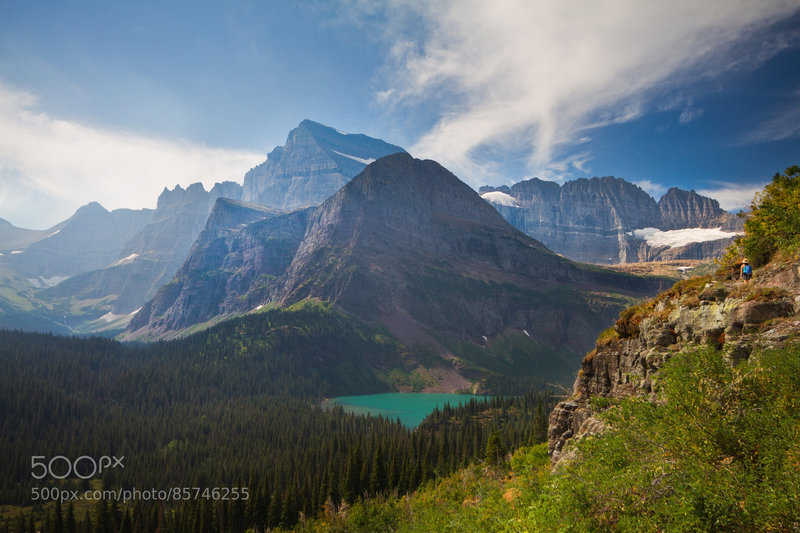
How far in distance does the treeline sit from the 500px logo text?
1.47 metres

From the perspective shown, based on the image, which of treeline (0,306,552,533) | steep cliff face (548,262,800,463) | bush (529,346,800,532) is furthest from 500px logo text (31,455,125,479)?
bush (529,346,800,532)

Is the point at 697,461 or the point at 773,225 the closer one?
the point at 697,461

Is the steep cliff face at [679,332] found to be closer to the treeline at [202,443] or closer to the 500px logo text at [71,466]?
the treeline at [202,443]

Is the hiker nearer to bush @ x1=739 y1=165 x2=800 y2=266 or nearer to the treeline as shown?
bush @ x1=739 y1=165 x2=800 y2=266

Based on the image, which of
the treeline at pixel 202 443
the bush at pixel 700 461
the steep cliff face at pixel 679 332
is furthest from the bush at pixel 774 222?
the treeline at pixel 202 443

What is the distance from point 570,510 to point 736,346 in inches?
538

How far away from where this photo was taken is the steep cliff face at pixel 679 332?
73.9 ft

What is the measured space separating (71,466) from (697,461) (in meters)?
156

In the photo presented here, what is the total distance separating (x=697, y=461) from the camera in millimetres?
15727

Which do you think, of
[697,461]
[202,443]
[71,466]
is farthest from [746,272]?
[71,466]

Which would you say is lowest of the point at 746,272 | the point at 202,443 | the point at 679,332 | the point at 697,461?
the point at 202,443

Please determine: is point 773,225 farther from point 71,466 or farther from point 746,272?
point 71,466

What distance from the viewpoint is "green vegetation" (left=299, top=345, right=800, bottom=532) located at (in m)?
13.9

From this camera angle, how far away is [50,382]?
170m
